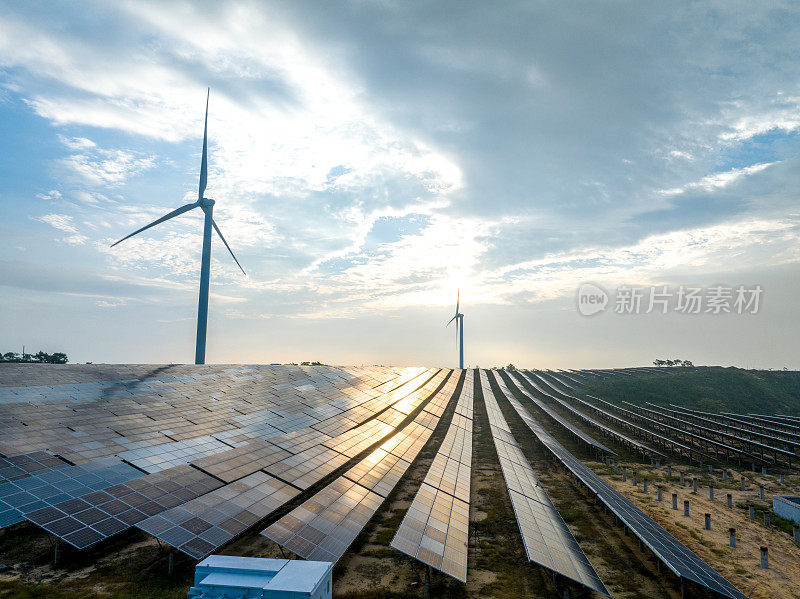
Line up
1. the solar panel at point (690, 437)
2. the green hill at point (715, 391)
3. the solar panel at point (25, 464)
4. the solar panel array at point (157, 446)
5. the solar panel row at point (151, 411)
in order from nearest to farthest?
the solar panel array at point (157, 446), the solar panel at point (25, 464), the solar panel row at point (151, 411), the solar panel at point (690, 437), the green hill at point (715, 391)

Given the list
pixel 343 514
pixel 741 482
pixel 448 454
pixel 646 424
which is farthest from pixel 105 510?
pixel 646 424

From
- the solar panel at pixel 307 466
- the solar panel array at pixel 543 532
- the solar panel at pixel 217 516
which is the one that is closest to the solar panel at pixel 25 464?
the solar panel at pixel 217 516

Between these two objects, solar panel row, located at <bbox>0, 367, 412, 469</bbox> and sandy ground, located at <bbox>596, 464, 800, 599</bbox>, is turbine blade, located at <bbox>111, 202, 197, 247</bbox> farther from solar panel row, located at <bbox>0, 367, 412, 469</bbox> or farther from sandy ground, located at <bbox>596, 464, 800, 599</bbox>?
sandy ground, located at <bbox>596, 464, 800, 599</bbox>

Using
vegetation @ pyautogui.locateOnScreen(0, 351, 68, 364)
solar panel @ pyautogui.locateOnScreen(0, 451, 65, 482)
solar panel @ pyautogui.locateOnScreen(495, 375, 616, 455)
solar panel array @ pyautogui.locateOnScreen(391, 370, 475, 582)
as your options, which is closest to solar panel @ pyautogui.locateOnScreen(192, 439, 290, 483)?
solar panel @ pyautogui.locateOnScreen(0, 451, 65, 482)

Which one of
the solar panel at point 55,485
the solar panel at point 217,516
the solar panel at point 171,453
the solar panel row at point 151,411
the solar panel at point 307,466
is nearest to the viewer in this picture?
the solar panel at point 217,516

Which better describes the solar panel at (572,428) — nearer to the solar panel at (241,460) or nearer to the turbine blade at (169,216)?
the solar panel at (241,460)
